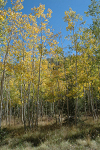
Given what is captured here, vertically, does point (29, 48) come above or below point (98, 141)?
above

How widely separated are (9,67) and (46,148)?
4.43m

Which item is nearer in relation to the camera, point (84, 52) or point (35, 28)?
point (35, 28)

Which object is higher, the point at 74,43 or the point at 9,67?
the point at 74,43

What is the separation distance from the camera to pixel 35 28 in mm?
7402

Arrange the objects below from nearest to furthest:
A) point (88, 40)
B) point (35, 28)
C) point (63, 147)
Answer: point (63, 147)
point (35, 28)
point (88, 40)

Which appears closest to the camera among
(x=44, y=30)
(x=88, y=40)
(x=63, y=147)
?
(x=63, y=147)

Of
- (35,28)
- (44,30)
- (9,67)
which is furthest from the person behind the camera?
(44,30)

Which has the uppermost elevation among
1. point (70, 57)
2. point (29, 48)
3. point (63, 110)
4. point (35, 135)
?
point (29, 48)

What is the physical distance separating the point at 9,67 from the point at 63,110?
19.5 ft

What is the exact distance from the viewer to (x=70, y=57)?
8242 mm

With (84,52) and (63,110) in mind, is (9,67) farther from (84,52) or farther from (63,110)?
(84,52)

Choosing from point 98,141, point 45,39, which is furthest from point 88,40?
point 98,141

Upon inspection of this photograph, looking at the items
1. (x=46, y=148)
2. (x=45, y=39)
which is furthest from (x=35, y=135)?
(x=45, y=39)

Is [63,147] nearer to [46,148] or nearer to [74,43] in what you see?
[46,148]
